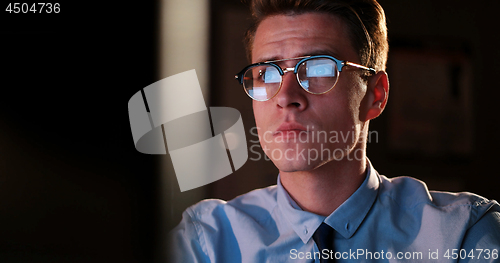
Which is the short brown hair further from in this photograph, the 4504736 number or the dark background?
the 4504736 number

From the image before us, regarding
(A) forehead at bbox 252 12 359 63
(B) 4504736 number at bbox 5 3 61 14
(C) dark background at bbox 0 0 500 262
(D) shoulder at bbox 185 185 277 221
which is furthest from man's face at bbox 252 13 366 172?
(B) 4504736 number at bbox 5 3 61 14

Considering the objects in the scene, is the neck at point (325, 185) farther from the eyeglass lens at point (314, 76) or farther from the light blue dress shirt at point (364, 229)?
the eyeglass lens at point (314, 76)

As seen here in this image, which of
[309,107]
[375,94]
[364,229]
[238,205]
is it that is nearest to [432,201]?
[364,229]

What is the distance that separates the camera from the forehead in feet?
3.36

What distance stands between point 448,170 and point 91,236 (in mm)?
1383

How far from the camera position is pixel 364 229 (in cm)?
106

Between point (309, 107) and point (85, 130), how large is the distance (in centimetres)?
73

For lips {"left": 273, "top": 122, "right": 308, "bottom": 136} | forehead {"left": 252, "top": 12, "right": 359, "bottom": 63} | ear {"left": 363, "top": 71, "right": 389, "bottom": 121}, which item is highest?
forehead {"left": 252, "top": 12, "right": 359, "bottom": 63}

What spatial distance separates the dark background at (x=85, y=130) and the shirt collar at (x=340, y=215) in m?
0.30

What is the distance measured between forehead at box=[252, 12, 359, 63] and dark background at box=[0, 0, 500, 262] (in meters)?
0.28

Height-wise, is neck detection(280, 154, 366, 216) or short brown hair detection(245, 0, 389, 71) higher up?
short brown hair detection(245, 0, 389, 71)

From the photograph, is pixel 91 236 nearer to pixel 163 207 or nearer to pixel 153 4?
pixel 163 207

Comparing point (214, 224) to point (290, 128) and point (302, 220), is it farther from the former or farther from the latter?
point (290, 128)

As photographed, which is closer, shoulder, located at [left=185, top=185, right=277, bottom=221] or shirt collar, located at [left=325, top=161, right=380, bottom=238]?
shirt collar, located at [left=325, top=161, right=380, bottom=238]
